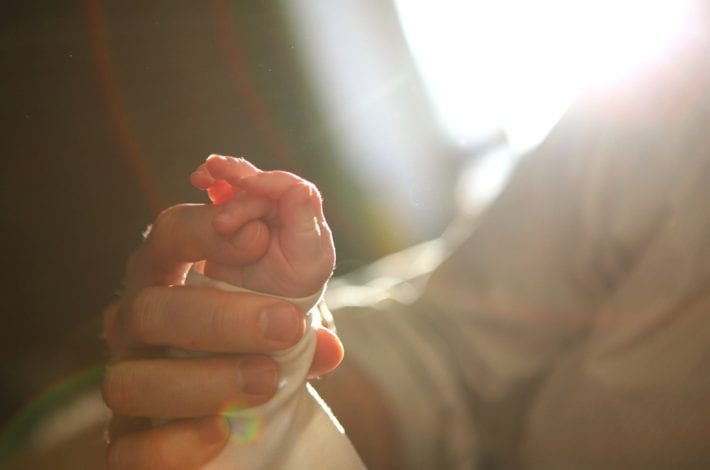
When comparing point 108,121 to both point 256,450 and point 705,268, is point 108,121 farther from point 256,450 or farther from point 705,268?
point 705,268

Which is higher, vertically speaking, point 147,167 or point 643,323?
point 147,167

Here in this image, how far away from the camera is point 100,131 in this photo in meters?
0.66

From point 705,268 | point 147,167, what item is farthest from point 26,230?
point 705,268

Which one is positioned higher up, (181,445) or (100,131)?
(100,131)

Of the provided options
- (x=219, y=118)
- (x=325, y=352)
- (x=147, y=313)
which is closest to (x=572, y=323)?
(x=325, y=352)

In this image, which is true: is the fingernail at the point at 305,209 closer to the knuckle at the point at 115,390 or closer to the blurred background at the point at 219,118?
the knuckle at the point at 115,390

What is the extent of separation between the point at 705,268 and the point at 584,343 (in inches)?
3.6

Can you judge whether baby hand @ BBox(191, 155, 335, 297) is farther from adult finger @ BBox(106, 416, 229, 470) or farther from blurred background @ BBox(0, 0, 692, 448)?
blurred background @ BBox(0, 0, 692, 448)

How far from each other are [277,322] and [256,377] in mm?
41

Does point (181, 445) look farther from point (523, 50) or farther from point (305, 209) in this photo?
point (523, 50)

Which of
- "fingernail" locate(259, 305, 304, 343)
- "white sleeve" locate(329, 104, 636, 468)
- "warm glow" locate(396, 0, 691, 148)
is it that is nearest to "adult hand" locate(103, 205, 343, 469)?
"fingernail" locate(259, 305, 304, 343)

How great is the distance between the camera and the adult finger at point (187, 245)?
351 millimetres

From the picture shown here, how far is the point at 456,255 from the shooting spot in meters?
0.50

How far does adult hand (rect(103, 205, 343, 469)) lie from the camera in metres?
0.35
